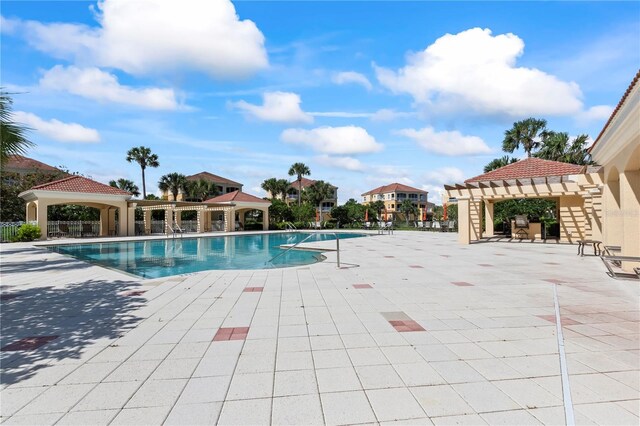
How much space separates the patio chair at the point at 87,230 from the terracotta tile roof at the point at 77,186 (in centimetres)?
412

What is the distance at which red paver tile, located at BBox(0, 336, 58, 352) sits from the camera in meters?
4.05

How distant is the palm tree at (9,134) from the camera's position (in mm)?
8258

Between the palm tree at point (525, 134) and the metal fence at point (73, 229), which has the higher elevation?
the palm tree at point (525, 134)

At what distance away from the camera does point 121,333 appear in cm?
457

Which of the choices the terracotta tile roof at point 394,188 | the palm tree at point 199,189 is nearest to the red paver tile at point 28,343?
the palm tree at point 199,189

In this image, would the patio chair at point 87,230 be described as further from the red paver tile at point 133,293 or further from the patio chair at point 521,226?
the patio chair at point 521,226

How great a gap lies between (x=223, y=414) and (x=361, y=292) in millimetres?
4693

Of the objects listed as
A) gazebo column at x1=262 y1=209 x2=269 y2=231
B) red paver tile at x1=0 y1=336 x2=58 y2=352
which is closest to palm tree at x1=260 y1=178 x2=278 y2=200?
gazebo column at x1=262 y1=209 x2=269 y2=231

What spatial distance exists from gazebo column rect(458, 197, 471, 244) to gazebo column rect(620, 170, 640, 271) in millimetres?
9954

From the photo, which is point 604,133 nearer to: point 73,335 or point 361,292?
point 361,292

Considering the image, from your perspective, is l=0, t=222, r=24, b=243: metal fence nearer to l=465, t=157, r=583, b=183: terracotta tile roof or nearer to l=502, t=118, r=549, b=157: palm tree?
l=465, t=157, r=583, b=183: terracotta tile roof

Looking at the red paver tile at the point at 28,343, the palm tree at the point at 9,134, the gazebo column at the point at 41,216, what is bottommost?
the red paver tile at the point at 28,343

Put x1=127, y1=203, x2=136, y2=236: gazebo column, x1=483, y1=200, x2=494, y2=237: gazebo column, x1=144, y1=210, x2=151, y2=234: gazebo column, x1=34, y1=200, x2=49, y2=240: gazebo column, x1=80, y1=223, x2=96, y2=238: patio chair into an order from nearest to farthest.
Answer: x1=34, y1=200, x2=49, y2=240: gazebo column → x1=483, y1=200, x2=494, y2=237: gazebo column → x1=80, y1=223, x2=96, y2=238: patio chair → x1=127, y1=203, x2=136, y2=236: gazebo column → x1=144, y1=210, x2=151, y2=234: gazebo column

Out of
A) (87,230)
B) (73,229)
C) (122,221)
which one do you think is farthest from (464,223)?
(73,229)
